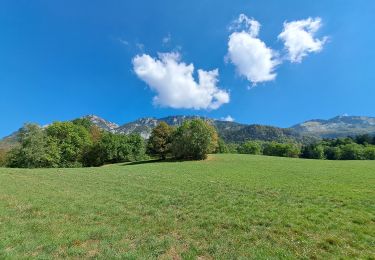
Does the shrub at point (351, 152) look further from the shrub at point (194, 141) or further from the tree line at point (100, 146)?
the shrub at point (194, 141)

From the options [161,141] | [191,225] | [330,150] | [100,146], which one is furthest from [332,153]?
[191,225]

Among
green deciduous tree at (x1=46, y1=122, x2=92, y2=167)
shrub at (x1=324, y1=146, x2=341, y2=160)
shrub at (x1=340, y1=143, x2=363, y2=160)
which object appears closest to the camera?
green deciduous tree at (x1=46, y1=122, x2=92, y2=167)

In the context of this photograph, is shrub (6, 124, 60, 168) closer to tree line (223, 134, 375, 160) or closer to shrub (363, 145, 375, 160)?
tree line (223, 134, 375, 160)

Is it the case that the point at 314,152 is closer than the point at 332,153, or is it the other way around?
the point at 332,153

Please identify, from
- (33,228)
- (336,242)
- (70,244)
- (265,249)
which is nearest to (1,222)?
(33,228)

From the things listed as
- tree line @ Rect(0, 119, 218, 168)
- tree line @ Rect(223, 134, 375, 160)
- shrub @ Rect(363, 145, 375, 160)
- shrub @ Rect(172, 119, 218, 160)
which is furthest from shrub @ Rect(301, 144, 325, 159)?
shrub @ Rect(172, 119, 218, 160)

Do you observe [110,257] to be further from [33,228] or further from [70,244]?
[33,228]

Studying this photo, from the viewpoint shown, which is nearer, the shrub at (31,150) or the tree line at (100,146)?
the shrub at (31,150)

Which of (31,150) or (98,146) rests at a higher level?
(98,146)

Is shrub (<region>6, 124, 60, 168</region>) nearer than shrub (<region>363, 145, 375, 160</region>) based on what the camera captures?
Yes

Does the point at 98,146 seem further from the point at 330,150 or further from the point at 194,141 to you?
the point at 330,150

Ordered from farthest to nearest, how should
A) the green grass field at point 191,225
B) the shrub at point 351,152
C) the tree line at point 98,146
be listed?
1. the shrub at point 351,152
2. the tree line at point 98,146
3. the green grass field at point 191,225

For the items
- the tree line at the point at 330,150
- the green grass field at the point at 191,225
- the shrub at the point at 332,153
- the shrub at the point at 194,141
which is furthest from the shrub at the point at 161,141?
the shrub at the point at 332,153

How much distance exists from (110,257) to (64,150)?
61961 millimetres
